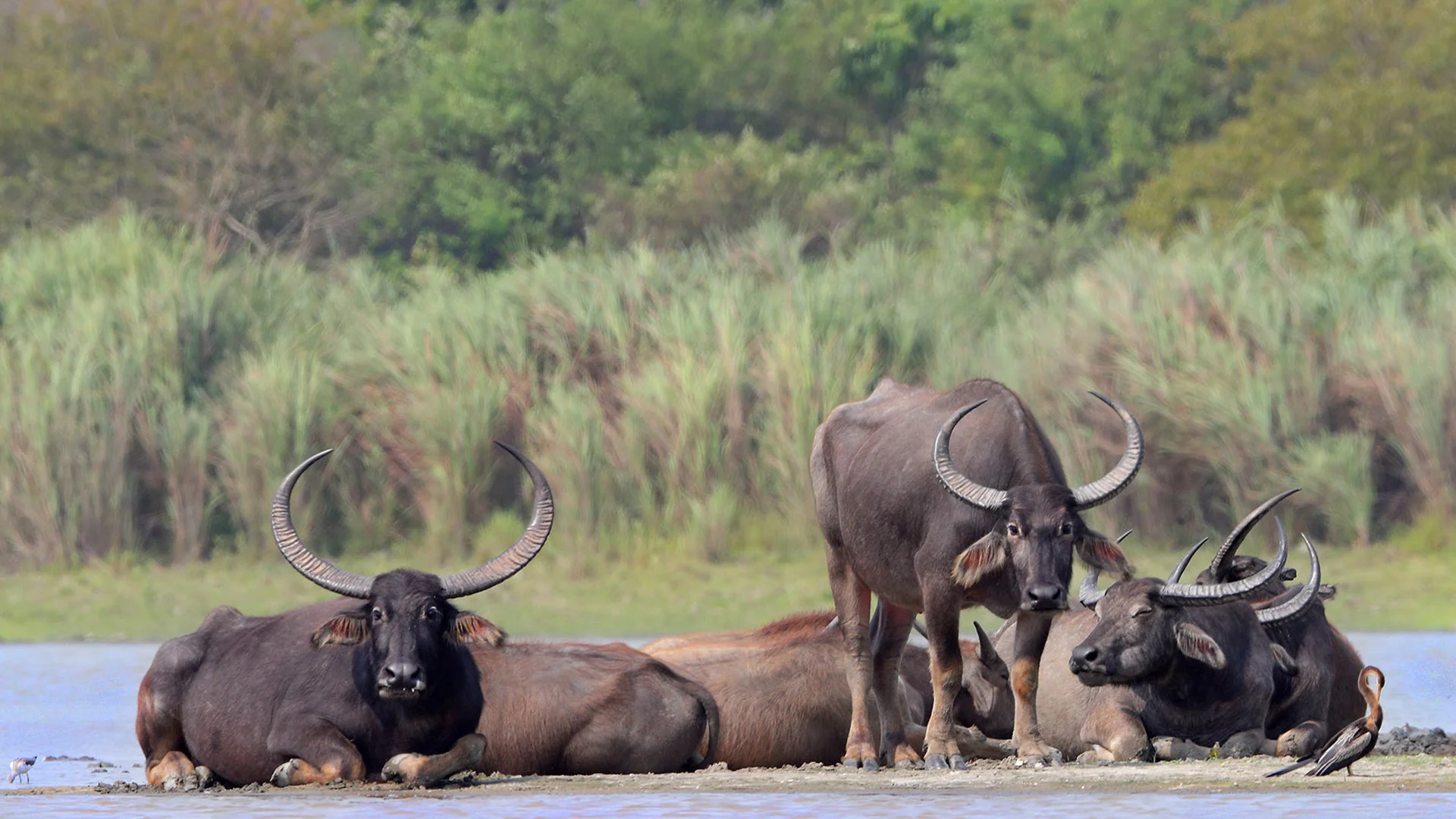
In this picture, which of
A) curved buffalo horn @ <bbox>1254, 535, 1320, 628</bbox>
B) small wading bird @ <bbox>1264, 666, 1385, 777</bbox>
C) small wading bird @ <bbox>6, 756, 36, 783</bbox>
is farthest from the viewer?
curved buffalo horn @ <bbox>1254, 535, 1320, 628</bbox>

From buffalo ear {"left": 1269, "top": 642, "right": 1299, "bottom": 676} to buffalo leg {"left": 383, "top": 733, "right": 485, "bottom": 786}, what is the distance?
363 centimetres

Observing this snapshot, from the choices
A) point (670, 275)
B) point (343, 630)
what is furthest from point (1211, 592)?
point (670, 275)

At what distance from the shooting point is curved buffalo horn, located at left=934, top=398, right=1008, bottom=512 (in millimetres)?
10406

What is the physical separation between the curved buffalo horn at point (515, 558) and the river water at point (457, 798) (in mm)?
920

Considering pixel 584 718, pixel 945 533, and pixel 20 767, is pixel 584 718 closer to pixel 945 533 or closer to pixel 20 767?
pixel 945 533

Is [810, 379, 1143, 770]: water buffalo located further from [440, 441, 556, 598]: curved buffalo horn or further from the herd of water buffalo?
[440, 441, 556, 598]: curved buffalo horn

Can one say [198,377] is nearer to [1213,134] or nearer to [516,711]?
[516,711]

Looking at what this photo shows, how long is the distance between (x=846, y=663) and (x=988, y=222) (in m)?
24.5

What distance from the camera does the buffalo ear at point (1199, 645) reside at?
10953 millimetres

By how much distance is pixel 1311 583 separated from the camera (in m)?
11.4

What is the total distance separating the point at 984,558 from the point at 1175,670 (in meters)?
1.47

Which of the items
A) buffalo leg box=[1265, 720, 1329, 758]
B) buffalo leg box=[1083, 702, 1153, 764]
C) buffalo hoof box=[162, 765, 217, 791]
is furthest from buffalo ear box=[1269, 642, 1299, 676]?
buffalo hoof box=[162, 765, 217, 791]

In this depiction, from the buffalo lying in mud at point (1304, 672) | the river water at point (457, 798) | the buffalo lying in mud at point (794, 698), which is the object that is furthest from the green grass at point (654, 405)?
Answer: the buffalo lying in mud at point (1304, 672)

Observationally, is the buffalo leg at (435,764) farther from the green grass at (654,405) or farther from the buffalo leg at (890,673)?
the green grass at (654,405)
